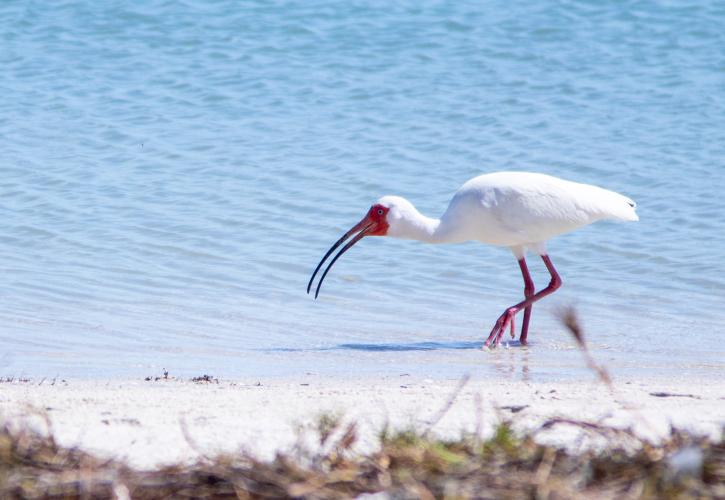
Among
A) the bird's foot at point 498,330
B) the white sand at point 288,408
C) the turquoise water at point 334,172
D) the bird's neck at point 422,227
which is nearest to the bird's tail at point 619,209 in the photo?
the turquoise water at point 334,172

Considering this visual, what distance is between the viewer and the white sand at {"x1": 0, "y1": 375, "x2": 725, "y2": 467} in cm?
427

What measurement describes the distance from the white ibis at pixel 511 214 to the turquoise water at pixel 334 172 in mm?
468

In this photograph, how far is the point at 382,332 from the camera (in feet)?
25.8

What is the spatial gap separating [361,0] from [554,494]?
15.5m

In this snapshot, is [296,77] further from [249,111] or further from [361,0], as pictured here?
[361,0]

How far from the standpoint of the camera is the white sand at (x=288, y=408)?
14.0 feet

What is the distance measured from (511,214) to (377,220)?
0.88m

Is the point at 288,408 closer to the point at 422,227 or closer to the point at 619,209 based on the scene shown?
A: the point at 422,227

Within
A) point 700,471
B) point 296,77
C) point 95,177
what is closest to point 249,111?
point 296,77

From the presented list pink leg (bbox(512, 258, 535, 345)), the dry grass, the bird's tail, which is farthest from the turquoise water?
the bird's tail

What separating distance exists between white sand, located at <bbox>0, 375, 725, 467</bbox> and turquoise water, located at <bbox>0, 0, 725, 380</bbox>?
66cm

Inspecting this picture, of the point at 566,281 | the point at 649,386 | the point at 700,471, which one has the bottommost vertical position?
the point at 566,281

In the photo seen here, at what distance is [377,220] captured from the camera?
28.2ft

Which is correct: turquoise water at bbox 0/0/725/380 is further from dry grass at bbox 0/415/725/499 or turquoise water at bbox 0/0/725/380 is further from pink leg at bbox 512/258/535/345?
dry grass at bbox 0/415/725/499
